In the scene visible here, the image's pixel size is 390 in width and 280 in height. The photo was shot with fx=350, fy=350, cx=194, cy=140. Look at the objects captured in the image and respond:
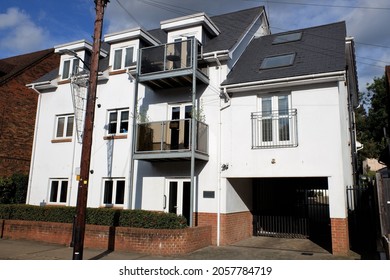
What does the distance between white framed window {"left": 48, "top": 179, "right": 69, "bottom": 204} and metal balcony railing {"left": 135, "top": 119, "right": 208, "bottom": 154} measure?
4.79 meters

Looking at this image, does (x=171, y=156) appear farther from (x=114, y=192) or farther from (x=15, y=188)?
(x=15, y=188)

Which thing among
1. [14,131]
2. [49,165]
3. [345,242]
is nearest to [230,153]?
[345,242]

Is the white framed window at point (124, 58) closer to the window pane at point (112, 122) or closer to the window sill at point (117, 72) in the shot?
the window sill at point (117, 72)

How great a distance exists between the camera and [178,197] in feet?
42.3

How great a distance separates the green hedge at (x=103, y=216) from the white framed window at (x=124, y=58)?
632cm

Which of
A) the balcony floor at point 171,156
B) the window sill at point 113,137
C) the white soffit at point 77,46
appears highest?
the white soffit at point 77,46

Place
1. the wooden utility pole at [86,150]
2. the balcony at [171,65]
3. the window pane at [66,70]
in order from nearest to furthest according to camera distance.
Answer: the wooden utility pole at [86,150], the balcony at [171,65], the window pane at [66,70]

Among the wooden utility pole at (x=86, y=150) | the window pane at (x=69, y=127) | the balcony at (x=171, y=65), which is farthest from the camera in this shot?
the window pane at (x=69, y=127)

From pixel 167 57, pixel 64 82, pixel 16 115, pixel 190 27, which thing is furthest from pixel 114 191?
pixel 16 115

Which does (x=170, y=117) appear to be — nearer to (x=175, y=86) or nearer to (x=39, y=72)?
(x=175, y=86)

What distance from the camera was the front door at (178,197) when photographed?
41.8 ft

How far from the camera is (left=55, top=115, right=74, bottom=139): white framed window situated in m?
15.7

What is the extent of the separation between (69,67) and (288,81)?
1035 centimetres

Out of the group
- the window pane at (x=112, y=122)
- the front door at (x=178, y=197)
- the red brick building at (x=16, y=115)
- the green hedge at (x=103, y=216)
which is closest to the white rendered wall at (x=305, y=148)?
the front door at (x=178, y=197)
